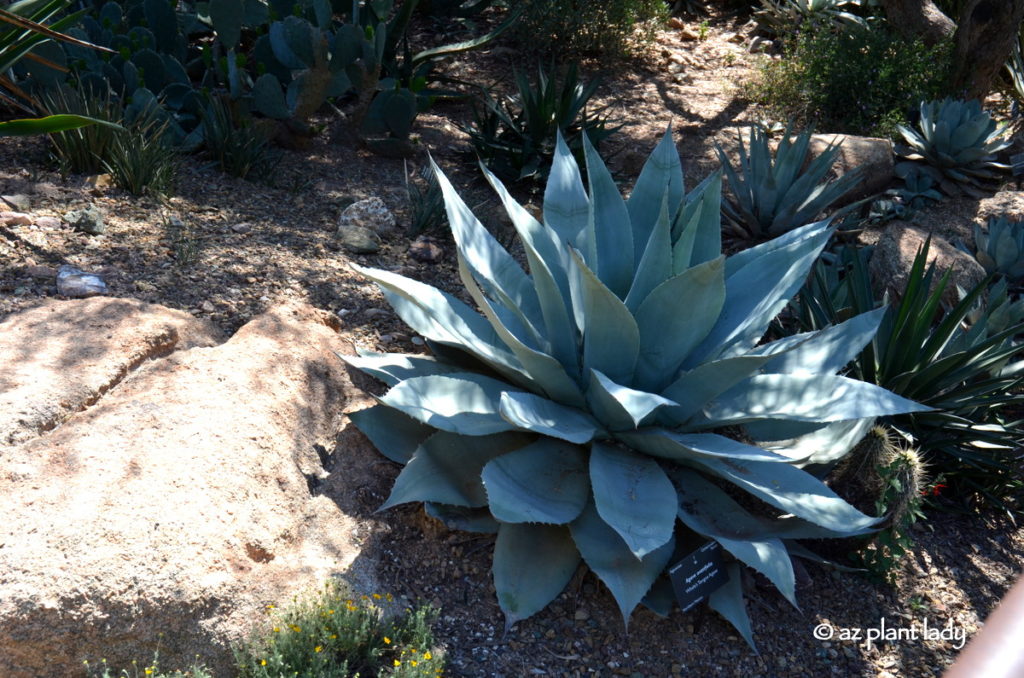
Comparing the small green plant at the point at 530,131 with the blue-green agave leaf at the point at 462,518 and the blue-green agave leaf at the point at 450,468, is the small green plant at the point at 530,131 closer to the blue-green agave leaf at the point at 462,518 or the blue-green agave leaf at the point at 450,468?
the blue-green agave leaf at the point at 450,468

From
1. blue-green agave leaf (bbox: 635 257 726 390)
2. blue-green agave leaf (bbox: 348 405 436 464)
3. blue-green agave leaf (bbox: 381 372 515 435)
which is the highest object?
blue-green agave leaf (bbox: 635 257 726 390)

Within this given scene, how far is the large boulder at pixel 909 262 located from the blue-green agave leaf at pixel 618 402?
2.52 meters

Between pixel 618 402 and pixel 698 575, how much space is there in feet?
1.91

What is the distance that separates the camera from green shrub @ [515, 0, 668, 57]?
25.4 ft

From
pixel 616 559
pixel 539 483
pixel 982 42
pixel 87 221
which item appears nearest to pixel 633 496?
pixel 616 559

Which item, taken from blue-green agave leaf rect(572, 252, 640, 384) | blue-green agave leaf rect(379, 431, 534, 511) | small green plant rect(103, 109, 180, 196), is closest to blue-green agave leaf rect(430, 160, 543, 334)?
blue-green agave leaf rect(572, 252, 640, 384)

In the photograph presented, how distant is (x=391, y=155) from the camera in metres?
5.86

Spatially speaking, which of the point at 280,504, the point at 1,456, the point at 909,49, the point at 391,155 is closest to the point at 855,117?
the point at 909,49

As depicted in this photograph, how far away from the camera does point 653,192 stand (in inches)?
140

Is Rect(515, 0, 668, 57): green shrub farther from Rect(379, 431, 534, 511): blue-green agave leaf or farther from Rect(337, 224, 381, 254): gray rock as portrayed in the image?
Rect(379, 431, 534, 511): blue-green agave leaf

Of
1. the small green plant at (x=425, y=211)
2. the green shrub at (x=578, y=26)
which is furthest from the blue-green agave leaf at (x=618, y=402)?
the green shrub at (x=578, y=26)

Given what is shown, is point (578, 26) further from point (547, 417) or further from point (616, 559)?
point (616, 559)

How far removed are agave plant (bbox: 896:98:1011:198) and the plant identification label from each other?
4462mm

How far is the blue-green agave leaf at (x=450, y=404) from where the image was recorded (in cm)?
277
